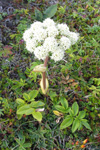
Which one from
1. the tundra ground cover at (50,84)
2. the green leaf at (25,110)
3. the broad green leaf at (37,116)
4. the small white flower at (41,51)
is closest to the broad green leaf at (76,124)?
the tundra ground cover at (50,84)

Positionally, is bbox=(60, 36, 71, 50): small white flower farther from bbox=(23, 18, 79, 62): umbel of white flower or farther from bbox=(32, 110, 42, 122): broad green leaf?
bbox=(32, 110, 42, 122): broad green leaf

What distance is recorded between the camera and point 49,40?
245cm

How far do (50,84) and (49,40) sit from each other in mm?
1316

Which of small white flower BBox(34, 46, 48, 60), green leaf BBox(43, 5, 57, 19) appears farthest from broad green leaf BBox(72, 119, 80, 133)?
green leaf BBox(43, 5, 57, 19)

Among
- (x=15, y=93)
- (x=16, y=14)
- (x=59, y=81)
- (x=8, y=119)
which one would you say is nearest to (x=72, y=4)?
(x=16, y=14)

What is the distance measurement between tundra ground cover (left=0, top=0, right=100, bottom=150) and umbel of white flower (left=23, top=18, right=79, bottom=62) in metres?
0.68

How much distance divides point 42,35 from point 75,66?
153cm

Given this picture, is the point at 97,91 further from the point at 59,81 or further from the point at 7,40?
the point at 7,40

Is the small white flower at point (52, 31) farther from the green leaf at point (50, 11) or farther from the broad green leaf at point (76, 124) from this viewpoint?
the green leaf at point (50, 11)

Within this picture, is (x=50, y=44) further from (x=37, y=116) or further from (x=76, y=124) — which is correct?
(x=76, y=124)

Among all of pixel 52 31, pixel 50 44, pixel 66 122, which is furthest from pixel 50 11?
pixel 66 122

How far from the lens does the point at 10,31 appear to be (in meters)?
4.26

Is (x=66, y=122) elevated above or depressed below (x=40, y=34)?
below

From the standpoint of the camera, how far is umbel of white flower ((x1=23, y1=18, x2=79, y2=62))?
2.48 m
